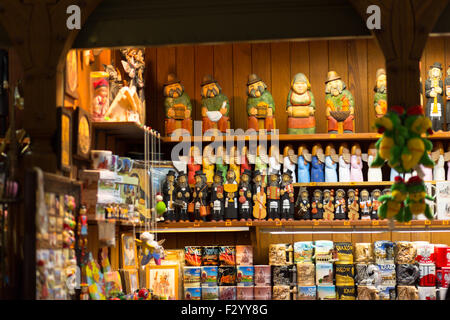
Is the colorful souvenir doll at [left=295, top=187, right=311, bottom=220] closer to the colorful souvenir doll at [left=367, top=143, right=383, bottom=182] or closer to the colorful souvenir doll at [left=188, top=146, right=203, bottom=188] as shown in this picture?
the colorful souvenir doll at [left=367, top=143, right=383, bottom=182]

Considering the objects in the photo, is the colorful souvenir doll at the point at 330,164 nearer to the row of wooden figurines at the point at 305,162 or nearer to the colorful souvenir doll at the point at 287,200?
the row of wooden figurines at the point at 305,162

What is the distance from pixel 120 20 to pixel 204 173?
243cm

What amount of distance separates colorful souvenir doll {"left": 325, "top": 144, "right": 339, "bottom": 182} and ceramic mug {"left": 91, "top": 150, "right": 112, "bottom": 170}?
2.25m

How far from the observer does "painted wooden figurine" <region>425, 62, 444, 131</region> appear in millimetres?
6070

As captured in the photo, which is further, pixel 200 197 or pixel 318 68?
pixel 318 68

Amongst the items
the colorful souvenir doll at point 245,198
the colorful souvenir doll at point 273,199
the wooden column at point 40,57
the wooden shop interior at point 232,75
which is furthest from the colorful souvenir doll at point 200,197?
the wooden column at point 40,57

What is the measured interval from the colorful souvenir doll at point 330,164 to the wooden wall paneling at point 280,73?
72 centimetres

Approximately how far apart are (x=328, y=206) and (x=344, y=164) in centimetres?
38

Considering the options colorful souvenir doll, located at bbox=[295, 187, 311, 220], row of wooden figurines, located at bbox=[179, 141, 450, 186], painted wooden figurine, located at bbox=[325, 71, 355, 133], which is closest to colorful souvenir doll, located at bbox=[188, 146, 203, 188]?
row of wooden figurines, located at bbox=[179, 141, 450, 186]

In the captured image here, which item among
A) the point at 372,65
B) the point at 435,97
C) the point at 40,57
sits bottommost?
the point at 40,57

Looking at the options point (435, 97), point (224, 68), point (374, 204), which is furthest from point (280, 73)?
point (374, 204)

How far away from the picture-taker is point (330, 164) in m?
6.06

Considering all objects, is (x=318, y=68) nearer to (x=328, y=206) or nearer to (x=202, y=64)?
(x=202, y=64)
